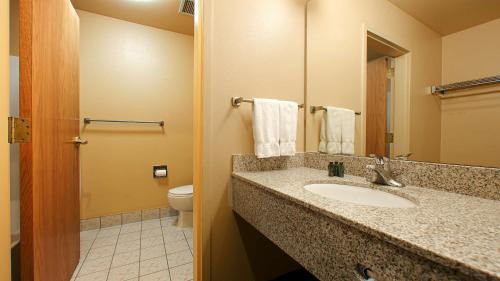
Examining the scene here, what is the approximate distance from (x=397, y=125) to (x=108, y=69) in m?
2.44

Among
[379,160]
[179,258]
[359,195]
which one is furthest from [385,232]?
[179,258]

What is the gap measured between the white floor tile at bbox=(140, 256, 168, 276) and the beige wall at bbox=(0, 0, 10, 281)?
0.76 m

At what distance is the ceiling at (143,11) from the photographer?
6.18 feet

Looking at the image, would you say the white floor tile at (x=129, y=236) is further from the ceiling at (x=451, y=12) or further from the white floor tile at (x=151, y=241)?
the ceiling at (x=451, y=12)

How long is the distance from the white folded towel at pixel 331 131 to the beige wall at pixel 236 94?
11.6 inches

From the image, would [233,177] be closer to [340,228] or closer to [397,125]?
[340,228]

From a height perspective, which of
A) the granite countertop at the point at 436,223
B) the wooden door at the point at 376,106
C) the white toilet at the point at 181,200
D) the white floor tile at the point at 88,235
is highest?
the wooden door at the point at 376,106

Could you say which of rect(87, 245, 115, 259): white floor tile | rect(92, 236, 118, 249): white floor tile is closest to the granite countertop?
rect(87, 245, 115, 259): white floor tile

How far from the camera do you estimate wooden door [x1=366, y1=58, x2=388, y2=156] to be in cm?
108

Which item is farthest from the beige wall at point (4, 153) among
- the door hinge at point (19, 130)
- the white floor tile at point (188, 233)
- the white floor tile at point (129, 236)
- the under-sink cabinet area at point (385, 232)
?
the white floor tile at point (188, 233)

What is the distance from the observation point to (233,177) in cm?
114

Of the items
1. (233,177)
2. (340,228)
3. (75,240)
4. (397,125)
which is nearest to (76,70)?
(75,240)

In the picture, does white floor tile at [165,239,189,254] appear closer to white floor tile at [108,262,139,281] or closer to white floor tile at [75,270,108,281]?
white floor tile at [108,262,139,281]

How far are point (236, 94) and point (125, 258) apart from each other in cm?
147
